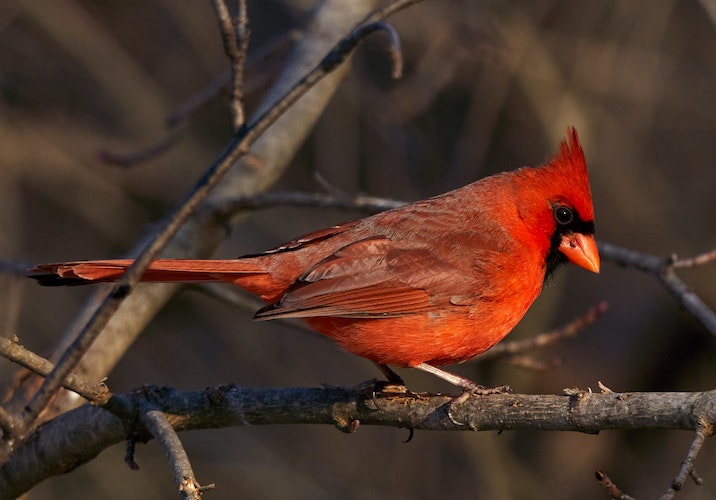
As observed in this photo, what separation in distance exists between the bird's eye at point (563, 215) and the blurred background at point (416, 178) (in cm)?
172

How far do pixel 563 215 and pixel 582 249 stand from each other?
0.13 meters

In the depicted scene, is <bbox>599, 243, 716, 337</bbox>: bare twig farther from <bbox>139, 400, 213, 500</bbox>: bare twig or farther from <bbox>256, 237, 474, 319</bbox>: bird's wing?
<bbox>139, 400, 213, 500</bbox>: bare twig

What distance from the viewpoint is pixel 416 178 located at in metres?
5.33

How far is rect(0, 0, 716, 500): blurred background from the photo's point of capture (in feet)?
17.2

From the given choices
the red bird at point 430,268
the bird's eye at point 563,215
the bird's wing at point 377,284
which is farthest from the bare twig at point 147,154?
the bird's eye at point 563,215

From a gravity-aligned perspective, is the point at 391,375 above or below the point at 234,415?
above

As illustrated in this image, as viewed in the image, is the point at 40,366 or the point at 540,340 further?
the point at 540,340

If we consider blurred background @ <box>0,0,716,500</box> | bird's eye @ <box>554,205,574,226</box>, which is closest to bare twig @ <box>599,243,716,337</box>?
bird's eye @ <box>554,205,574,226</box>

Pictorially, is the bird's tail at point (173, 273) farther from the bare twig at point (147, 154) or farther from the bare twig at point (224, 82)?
the bare twig at point (147, 154)

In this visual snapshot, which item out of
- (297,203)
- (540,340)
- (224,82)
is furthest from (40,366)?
(540,340)

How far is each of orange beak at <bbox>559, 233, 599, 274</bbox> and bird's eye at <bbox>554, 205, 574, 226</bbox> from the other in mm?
49

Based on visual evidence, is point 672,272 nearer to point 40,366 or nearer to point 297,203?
point 297,203

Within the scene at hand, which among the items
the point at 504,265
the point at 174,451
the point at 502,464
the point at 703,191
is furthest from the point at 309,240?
the point at 703,191

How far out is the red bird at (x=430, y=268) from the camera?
9.20ft
